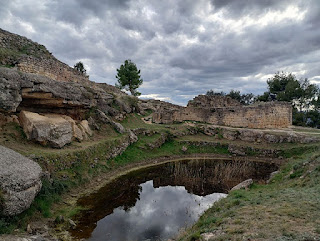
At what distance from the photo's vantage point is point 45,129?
12.7m

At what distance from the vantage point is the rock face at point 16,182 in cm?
703

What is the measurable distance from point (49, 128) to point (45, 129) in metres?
0.30

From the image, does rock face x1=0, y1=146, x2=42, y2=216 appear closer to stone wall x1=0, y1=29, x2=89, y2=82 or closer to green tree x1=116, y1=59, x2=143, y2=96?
stone wall x1=0, y1=29, x2=89, y2=82

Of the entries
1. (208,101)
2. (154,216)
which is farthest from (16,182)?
(208,101)

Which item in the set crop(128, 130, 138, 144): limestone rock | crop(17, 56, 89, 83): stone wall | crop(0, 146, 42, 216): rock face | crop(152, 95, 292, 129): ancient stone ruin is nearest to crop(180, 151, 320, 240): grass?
crop(0, 146, 42, 216): rock face

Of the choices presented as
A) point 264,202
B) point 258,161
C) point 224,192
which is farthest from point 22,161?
point 258,161

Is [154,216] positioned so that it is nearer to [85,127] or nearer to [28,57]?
[85,127]

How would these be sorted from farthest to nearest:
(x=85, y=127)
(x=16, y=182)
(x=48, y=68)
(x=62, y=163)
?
(x=48, y=68) < (x=85, y=127) < (x=62, y=163) < (x=16, y=182)

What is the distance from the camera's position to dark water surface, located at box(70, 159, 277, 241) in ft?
28.9

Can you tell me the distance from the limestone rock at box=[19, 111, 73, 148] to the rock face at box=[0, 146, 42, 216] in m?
3.50

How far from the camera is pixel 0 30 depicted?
17594 mm

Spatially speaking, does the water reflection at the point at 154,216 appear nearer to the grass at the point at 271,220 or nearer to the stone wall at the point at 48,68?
the grass at the point at 271,220

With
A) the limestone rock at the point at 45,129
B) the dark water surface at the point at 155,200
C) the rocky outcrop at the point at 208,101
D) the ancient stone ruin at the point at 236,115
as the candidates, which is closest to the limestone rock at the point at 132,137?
the dark water surface at the point at 155,200

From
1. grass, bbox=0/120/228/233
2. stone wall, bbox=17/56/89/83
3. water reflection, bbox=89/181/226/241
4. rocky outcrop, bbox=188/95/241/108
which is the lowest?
water reflection, bbox=89/181/226/241
